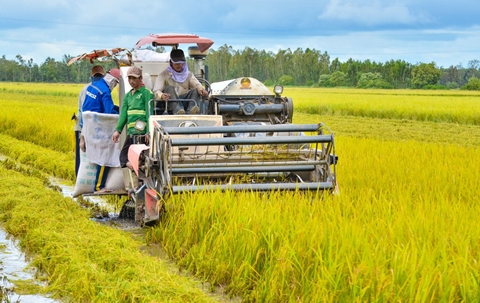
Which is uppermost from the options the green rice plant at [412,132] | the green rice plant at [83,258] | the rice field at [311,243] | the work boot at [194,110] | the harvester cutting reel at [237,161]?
the work boot at [194,110]

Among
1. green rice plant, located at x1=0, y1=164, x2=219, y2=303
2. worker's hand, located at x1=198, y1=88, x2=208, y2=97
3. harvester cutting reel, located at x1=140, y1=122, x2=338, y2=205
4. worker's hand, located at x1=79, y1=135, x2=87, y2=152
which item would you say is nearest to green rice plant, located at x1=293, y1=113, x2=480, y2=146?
worker's hand, located at x1=198, y1=88, x2=208, y2=97

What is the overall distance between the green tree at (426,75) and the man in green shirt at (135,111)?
88.3 metres

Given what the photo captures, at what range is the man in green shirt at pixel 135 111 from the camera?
7.84m

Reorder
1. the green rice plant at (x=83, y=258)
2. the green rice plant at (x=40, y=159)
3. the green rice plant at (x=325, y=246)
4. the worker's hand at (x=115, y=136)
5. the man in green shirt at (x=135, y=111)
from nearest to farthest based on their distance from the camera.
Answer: the green rice plant at (x=325, y=246) < the green rice plant at (x=83, y=258) < the man in green shirt at (x=135, y=111) < the worker's hand at (x=115, y=136) < the green rice plant at (x=40, y=159)

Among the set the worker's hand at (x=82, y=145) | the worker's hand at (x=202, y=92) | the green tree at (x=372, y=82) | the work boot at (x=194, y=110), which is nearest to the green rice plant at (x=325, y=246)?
the work boot at (x=194, y=110)

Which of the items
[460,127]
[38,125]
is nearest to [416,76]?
[460,127]

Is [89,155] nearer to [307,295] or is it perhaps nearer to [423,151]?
[307,295]

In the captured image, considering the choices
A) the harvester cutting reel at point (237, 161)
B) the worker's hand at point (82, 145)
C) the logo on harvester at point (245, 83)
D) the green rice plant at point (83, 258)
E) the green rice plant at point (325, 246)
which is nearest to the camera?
the green rice plant at point (325, 246)

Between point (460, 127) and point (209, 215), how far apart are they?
18101mm

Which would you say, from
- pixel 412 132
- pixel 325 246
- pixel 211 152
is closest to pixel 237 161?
pixel 211 152

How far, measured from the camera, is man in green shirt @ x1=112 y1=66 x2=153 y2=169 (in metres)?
7.84

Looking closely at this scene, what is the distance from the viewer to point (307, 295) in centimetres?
434

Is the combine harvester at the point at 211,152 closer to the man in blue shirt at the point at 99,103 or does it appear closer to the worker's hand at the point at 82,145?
the man in blue shirt at the point at 99,103

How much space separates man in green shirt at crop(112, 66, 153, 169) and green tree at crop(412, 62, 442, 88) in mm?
88348
